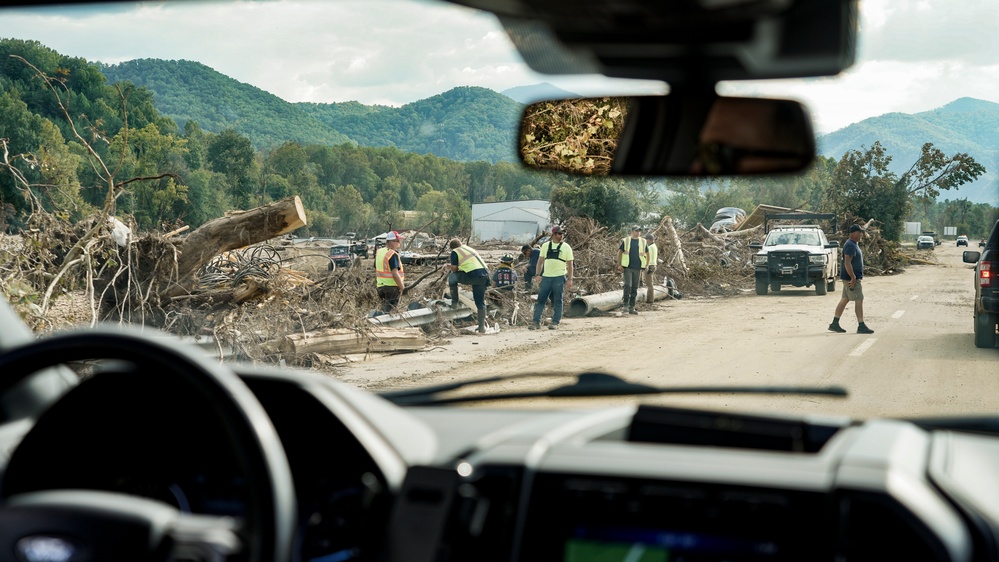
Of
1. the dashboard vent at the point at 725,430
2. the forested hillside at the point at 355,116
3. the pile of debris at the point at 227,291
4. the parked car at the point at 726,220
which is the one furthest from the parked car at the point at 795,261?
the dashboard vent at the point at 725,430

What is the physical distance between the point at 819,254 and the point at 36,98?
62.2 ft

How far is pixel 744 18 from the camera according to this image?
5.84 ft

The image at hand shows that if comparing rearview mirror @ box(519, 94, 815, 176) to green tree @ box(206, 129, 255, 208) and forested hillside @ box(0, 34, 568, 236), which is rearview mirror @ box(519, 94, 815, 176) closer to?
forested hillside @ box(0, 34, 568, 236)

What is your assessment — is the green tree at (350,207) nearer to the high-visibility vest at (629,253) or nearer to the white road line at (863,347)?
the high-visibility vest at (629,253)

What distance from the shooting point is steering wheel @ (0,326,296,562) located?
1773 millimetres

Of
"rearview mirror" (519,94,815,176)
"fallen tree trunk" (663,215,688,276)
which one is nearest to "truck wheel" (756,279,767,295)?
"fallen tree trunk" (663,215,688,276)

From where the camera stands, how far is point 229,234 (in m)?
12.0

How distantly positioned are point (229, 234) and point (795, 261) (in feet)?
57.3

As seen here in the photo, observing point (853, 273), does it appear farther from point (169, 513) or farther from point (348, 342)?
point (169, 513)

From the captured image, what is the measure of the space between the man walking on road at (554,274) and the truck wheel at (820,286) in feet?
33.9

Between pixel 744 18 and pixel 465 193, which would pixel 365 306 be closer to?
pixel 465 193

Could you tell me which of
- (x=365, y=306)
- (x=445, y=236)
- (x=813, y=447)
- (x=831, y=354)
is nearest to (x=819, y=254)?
(x=445, y=236)

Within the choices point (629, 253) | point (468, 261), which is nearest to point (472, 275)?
point (468, 261)

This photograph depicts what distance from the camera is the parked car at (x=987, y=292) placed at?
11977 mm
